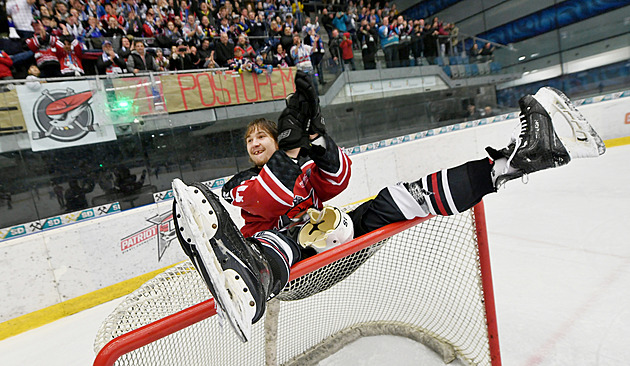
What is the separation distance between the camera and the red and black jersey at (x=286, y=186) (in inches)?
47.0

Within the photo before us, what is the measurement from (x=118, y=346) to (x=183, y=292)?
0.39 m

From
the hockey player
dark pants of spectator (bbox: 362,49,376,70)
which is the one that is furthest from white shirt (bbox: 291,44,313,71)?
the hockey player

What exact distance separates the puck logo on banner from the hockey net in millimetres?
2145

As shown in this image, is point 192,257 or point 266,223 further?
point 266,223

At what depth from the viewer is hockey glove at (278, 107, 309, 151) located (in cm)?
111

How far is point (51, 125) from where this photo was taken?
250 centimetres

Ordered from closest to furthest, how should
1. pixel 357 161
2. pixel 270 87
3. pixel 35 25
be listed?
pixel 35 25 → pixel 270 87 → pixel 357 161

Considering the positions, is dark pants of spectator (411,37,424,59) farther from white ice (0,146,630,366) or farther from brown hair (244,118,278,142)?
brown hair (244,118,278,142)

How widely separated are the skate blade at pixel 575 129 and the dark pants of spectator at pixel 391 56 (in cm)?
392

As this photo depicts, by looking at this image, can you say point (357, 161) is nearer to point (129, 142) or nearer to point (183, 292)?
point (129, 142)

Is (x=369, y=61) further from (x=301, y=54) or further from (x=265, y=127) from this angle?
(x=265, y=127)

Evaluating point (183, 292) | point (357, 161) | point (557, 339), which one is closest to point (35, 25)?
point (357, 161)

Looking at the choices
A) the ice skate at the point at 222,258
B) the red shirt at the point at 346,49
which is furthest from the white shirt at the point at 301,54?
the ice skate at the point at 222,258

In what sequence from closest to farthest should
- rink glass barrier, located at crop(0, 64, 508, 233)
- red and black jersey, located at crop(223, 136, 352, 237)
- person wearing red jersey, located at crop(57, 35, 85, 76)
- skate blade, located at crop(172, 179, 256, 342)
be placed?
skate blade, located at crop(172, 179, 256, 342)
red and black jersey, located at crop(223, 136, 352, 237)
rink glass barrier, located at crop(0, 64, 508, 233)
person wearing red jersey, located at crop(57, 35, 85, 76)
